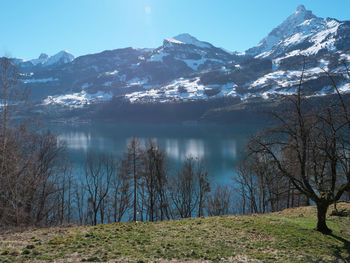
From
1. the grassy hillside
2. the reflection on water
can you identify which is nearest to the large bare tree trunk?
the grassy hillside

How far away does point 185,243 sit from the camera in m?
13.7

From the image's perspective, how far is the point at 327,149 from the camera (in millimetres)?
14719

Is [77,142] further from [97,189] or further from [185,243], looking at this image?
[185,243]

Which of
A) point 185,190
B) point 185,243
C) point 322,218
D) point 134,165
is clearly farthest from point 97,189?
point 322,218

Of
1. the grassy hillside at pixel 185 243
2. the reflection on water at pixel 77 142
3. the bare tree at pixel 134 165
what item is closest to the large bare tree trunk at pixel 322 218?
the grassy hillside at pixel 185 243

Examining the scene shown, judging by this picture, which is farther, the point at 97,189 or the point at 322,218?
the point at 97,189

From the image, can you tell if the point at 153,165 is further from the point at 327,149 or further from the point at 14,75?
the point at 327,149

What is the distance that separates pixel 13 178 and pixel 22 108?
5339mm

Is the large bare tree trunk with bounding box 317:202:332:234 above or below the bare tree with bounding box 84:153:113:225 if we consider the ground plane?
above

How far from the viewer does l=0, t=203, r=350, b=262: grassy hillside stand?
37.6ft

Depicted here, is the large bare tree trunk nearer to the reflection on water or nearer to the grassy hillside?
the grassy hillside

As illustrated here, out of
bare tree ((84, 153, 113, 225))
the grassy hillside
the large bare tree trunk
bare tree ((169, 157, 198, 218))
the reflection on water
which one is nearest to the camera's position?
the grassy hillside

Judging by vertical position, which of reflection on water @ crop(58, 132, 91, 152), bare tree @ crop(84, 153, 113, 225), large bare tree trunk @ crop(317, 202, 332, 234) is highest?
large bare tree trunk @ crop(317, 202, 332, 234)

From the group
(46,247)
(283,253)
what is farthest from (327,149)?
(46,247)
